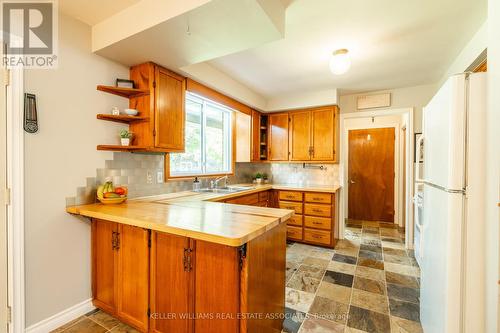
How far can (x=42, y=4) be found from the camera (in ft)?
5.21

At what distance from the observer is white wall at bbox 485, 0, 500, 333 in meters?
0.94

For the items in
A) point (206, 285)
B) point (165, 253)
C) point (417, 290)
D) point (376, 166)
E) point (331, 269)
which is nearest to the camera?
point (206, 285)

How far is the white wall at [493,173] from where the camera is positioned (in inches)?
36.8

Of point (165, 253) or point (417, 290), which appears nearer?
point (165, 253)

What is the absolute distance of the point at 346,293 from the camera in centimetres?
217

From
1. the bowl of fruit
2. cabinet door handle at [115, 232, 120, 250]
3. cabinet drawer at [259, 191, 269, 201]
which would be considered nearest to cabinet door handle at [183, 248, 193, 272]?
cabinet door handle at [115, 232, 120, 250]

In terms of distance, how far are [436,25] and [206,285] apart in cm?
276

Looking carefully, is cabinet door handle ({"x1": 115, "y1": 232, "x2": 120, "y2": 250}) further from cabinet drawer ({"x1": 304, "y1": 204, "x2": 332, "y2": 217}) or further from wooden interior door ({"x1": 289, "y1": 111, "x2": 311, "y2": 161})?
wooden interior door ({"x1": 289, "y1": 111, "x2": 311, "y2": 161})

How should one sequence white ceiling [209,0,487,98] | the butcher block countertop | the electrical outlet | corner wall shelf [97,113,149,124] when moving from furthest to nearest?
the electrical outlet → corner wall shelf [97,113,149,124] → white ceiling [209,0,487,98] → the butcher block countertop

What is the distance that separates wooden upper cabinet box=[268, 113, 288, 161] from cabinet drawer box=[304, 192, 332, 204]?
2.81 ft

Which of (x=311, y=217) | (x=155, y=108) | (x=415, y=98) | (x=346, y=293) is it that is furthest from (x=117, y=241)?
(x=415, y=98)

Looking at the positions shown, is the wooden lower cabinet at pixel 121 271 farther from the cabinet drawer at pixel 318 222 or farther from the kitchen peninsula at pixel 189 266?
the cabinet drawer at pixel 318 222

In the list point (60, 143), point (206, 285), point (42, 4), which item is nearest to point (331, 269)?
point (206, 285)

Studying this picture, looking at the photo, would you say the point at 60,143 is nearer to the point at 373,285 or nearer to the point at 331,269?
the point at 331,269
